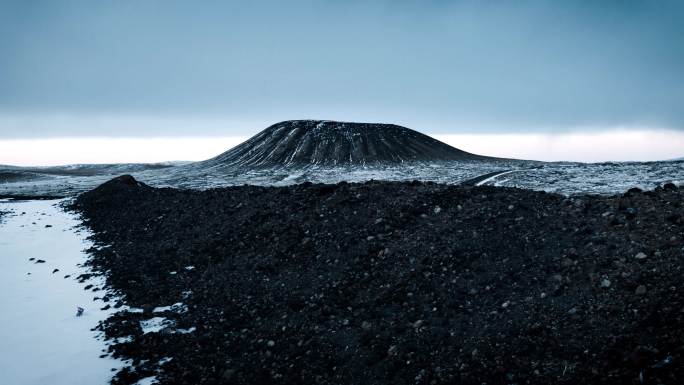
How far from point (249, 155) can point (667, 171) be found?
71.7m

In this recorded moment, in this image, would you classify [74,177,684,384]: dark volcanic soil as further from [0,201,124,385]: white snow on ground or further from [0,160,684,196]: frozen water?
[0,160,684,196]: frozen water

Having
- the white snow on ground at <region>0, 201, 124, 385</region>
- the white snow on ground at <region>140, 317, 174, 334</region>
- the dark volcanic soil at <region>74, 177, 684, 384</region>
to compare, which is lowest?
the white snow on ground at <region>0, 201, 124, 385</region>

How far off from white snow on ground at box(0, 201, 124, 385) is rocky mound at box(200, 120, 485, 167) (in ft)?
213

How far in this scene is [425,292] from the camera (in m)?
9.60

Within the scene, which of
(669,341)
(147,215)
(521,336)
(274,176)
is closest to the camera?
(669,341)

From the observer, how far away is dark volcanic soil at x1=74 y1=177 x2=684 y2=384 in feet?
23.4

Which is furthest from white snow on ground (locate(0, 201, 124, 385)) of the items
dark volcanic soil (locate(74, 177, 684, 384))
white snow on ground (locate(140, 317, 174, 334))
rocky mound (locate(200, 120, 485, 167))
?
rocky mound (locate(200, 120, 485, 167))

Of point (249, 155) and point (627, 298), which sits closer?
point (627, 298)

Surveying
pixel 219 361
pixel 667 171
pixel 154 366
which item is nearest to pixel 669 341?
pixel 219 361

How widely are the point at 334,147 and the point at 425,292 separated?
8566 centimetres

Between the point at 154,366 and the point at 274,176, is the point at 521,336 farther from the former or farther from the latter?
the point at 274,176

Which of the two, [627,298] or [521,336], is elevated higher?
[627,298]

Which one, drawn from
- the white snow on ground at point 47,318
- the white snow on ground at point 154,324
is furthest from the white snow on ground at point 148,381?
the white snow on ground at point 154,324

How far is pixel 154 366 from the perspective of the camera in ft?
27.9
